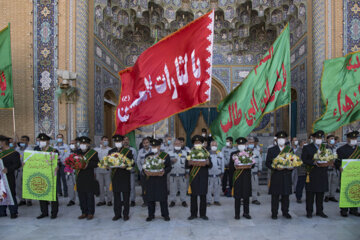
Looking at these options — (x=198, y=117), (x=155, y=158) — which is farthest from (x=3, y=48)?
(x=198, y=117)

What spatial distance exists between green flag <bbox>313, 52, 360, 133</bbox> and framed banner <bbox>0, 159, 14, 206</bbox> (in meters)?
7.81

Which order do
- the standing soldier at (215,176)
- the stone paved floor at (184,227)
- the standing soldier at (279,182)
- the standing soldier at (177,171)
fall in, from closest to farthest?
1. the stone paved floor at (184,227)
2. the standing soldier at (279,182)
3. the standing soldier at (215,176)
4. the standing soldier at (177,171)

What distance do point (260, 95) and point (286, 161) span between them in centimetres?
184

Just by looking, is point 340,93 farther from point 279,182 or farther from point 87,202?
point 87,202

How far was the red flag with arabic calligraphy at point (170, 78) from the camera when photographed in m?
6.36

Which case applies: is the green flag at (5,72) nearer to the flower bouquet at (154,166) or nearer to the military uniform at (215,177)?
the flower bouquet at (154,166)

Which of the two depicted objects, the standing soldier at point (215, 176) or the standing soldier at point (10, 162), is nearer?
the standing soldier at point (10, 162)

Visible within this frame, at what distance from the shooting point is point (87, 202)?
7.09m

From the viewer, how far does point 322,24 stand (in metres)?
12.3

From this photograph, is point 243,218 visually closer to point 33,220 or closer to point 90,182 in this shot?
point 90,182

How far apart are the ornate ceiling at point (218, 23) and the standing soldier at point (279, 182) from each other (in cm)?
905

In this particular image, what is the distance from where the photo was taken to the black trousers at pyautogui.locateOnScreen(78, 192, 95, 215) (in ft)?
22.7

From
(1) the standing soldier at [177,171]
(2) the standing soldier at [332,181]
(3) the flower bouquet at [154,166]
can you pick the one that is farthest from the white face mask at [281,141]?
(2) the standing soldier at [332,181]

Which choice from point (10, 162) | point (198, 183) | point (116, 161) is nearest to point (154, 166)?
point (116, 161)
